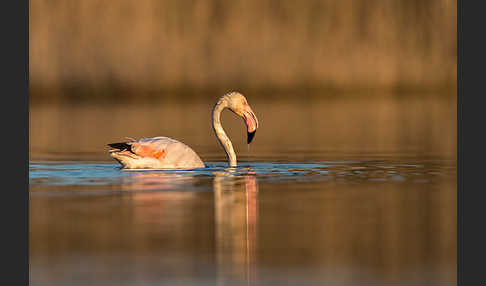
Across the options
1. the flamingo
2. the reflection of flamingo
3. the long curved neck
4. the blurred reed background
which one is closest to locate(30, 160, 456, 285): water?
the reflection of flamingo

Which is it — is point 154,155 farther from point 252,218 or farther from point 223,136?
point 252,218

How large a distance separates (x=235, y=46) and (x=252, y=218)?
48.2 m

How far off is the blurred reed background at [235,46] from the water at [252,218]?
37268 millimetres

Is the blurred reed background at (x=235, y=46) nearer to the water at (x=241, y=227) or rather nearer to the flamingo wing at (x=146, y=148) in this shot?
the flamingo wing at (x=146, y=148)

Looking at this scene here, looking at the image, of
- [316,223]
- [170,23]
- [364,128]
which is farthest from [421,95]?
[316,223]

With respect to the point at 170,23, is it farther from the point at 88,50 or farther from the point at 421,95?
the point at 421,95

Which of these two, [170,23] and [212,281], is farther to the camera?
[170,23]

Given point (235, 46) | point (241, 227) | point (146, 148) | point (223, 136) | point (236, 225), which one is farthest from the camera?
point (235, 46)

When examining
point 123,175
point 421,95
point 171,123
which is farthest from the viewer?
point 421,95

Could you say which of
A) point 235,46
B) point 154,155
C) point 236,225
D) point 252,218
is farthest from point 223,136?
point 235,46

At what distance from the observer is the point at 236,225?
968 centimetres

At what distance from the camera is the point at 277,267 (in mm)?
7824

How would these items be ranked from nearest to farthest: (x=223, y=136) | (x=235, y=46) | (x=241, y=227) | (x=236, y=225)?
(x=241, y=227) → (x=236, y=225) → (x=223, y=136) → (x=235, y=46)

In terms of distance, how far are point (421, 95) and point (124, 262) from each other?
48308mm
